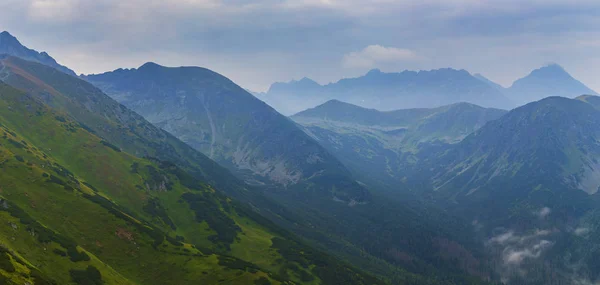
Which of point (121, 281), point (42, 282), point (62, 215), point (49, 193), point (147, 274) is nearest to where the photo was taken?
point (42, 282)

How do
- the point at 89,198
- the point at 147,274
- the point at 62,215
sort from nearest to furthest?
the point at 147,274 < the point at 62,215 < the point at 89,198

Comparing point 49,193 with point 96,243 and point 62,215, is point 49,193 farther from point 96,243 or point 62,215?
point 96,243

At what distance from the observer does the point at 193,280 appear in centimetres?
15812

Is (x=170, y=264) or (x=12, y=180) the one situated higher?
(x=12, y=180)

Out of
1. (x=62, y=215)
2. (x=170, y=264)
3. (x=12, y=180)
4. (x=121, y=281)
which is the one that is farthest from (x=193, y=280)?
(x=12, y=180)

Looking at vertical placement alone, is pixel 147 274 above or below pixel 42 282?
below

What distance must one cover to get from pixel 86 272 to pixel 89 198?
76.8m

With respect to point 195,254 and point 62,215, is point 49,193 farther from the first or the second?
point 195,254

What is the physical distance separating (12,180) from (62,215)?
3086cm

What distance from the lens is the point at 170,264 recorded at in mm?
166750

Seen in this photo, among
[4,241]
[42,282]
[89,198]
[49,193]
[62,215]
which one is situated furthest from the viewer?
[89,198]

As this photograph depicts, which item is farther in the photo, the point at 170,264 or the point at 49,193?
the point at 49,193

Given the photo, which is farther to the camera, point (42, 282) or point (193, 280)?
point (193, 280)

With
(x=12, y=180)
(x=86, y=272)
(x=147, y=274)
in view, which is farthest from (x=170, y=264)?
(x=12, y=180)
